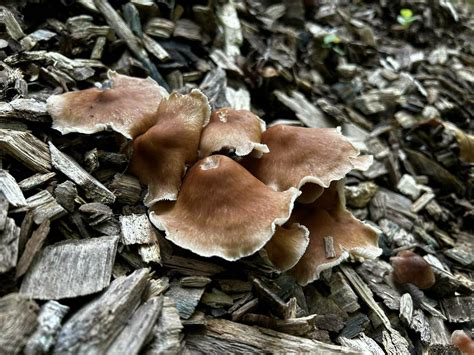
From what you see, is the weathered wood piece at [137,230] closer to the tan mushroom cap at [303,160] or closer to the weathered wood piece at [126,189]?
the weathered wood piece at [126,189]

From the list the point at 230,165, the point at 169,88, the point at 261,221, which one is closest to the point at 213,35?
the point at 169,88

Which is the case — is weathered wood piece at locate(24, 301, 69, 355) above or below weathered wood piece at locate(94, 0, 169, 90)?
below

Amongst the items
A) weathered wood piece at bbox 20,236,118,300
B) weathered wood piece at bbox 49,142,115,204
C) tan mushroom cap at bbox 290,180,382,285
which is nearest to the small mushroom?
tan mushroom cap at bbox 290,180,382,285

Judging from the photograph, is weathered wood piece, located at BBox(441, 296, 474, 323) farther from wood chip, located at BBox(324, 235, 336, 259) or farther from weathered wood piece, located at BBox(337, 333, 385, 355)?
wood chip, located at BBox(324, 235, 336, 259)

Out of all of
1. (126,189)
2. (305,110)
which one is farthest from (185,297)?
(305,110)

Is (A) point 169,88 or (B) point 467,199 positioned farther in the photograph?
(B) point 467,199

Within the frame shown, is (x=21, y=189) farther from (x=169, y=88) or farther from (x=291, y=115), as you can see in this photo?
(x=291, y=115)
